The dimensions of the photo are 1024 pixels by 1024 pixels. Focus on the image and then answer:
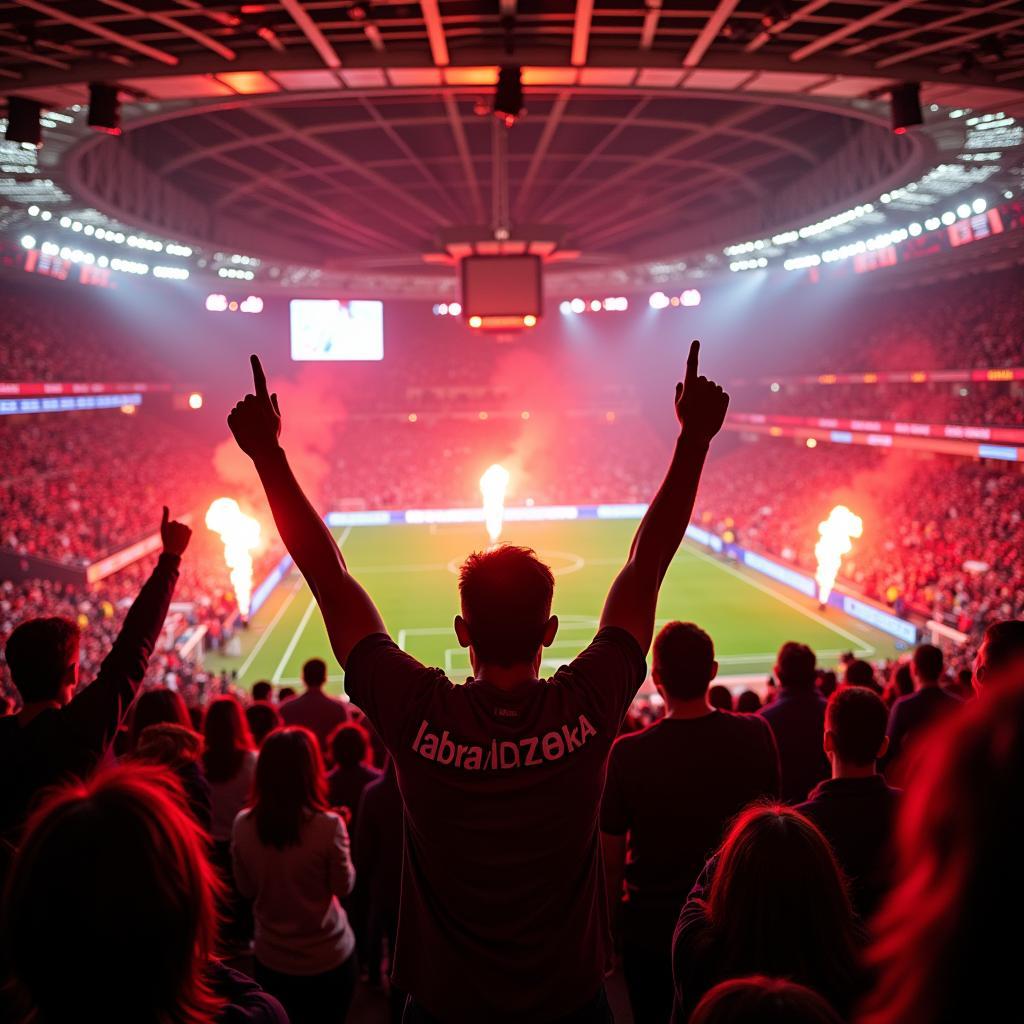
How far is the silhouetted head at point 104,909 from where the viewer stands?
60.7 inches

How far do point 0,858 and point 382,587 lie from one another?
103 feet

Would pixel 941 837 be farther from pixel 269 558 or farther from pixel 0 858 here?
pixel 269 558

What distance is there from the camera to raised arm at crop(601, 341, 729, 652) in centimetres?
246

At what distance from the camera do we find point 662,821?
3.53m

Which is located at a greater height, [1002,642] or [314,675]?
[1002,642]

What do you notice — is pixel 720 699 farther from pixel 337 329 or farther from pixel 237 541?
pixel 337 329

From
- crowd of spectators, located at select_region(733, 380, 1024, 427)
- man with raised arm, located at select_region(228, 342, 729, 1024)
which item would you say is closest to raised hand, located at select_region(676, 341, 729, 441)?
man with raised arm, located at select_region(228, 342, 729, 1024)

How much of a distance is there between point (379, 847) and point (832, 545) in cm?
2676

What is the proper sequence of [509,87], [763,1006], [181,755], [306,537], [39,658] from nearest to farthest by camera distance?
[763,1006] → [306,537] → [39,658] → [181,755] → [509,87]

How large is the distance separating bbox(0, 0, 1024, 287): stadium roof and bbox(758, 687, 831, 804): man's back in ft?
21.6

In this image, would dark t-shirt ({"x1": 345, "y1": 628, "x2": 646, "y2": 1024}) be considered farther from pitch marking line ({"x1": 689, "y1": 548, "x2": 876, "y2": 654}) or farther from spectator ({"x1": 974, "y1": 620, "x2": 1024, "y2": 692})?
pitch marking line ({"x1": 689, "y1": 548, "x2": 876, "y2": 654})

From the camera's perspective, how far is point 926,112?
54.9ft

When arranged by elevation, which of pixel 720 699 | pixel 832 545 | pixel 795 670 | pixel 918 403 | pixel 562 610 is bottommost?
pixel 562 610

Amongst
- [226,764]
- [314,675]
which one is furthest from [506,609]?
[314,675]
